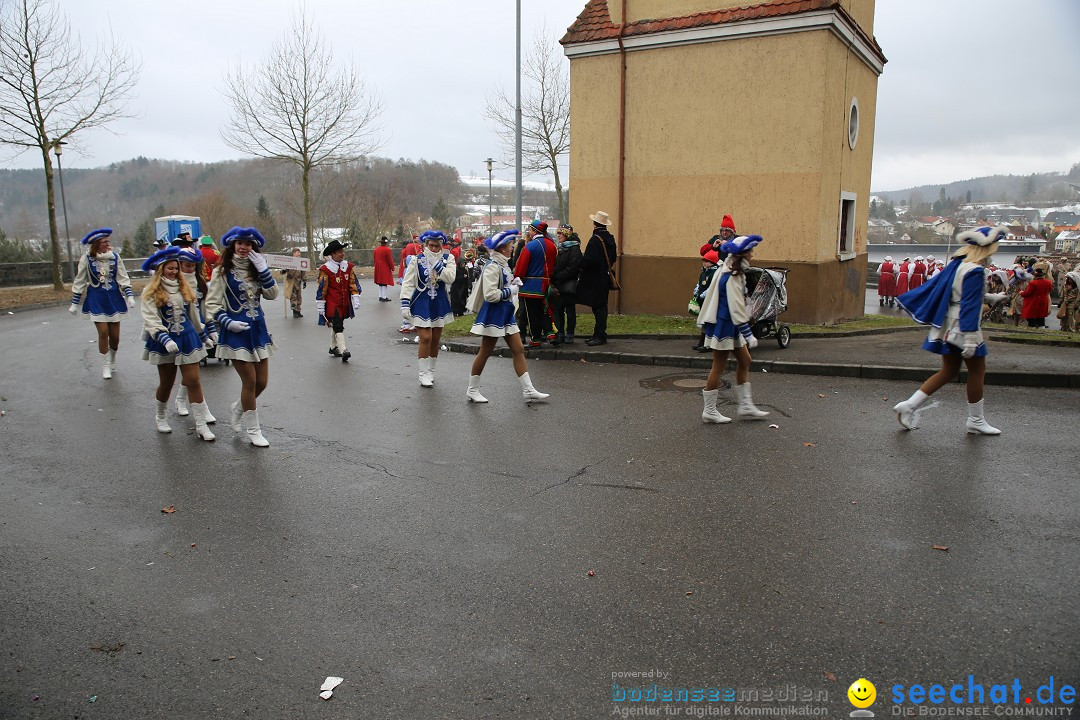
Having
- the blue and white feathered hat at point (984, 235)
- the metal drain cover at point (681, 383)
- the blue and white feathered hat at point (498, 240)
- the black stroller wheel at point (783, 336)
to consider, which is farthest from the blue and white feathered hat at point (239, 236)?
the black stroller wheel at point (783, 336)

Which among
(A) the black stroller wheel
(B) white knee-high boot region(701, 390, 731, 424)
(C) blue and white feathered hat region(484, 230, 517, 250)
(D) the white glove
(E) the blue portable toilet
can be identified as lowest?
(B) white knee-high boot region(701, 390, 731, 424)

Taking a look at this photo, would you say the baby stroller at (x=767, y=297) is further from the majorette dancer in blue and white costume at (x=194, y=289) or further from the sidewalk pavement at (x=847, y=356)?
the majorette dancer in blue and white costume at (x=194, y=289)

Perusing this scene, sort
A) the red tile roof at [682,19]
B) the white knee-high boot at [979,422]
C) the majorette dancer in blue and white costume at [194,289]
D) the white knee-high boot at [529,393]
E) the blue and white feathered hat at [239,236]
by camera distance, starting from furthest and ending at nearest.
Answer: the red tile roof at [682,19] < the white knee-high boot at [529,393] < the majorette dancer in blue and white costume at [194,289] < the blue and white feathered hat at [239,236] < the white knee-high boot at [979,422]

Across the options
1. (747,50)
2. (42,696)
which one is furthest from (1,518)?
(747,50)

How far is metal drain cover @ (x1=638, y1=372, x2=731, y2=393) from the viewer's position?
922 cm

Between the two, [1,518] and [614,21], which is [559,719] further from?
[614,21]

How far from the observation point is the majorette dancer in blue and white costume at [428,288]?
9.55 m

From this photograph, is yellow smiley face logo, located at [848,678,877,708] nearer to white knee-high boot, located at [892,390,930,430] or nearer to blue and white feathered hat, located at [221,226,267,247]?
white knee-high boot, located at [892,390,930,430]

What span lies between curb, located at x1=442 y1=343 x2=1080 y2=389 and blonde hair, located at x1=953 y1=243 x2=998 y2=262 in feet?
8.53

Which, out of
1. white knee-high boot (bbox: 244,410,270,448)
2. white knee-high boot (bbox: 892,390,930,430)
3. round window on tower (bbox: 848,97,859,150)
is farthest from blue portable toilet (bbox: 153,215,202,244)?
white knee-high boot (bbox: 892,390,930,430)

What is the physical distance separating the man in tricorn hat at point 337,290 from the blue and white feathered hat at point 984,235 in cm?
839

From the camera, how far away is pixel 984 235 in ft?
21.9

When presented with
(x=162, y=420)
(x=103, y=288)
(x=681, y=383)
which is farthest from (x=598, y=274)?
(x=103, y=288)

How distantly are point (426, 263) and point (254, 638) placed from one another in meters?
6.48
